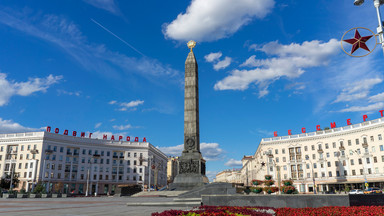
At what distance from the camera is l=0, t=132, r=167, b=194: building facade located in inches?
2557

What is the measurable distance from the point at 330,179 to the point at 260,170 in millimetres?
A: 22882

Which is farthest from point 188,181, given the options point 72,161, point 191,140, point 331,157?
point 72,161

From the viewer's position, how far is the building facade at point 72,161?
64.9 metres

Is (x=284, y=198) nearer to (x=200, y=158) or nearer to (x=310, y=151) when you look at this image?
(x=200, y=158)

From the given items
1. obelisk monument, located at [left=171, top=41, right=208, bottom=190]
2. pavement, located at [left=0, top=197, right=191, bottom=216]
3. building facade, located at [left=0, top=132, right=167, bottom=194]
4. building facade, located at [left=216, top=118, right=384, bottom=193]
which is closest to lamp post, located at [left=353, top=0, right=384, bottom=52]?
pavement, located at [left=0, top=197, right=191, bottom=216]

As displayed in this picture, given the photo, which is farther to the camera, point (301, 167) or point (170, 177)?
point (170, 177)

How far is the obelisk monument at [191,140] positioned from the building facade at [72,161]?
28125mm

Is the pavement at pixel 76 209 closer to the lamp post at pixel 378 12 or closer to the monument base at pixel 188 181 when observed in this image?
the lamp post at pixel 378 12

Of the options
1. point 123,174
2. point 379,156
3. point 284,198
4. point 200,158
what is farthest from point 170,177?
point 284,198

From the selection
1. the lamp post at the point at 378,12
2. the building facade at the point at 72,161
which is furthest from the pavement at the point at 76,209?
the building facade at the point at 72,161

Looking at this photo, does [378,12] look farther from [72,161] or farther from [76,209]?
[72,161]

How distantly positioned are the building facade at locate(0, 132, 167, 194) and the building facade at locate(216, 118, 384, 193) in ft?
115

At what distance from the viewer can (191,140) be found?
33.8 m

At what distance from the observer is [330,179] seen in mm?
65938
